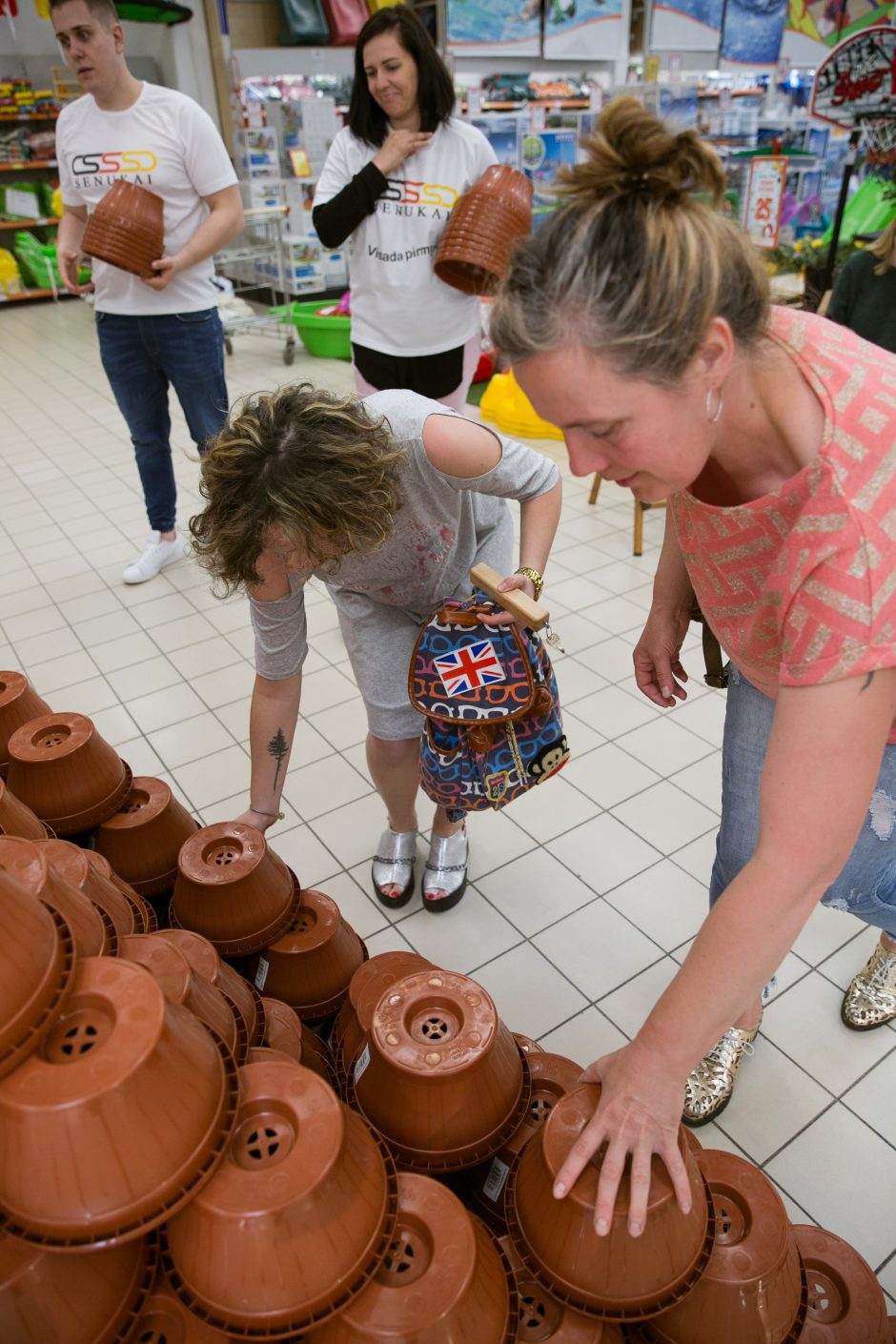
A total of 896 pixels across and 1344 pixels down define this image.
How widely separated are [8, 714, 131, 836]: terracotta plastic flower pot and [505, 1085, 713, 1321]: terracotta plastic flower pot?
91cm

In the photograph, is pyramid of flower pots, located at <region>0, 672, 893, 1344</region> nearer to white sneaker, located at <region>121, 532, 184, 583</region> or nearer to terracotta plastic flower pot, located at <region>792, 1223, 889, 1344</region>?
terracotta plastic flower pot, located at <region>792, 1223, 889, 1344</region>

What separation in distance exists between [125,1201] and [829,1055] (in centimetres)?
149

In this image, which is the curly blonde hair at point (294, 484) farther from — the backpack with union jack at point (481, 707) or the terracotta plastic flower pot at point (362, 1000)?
the terracotta plastic flower pot at point (362, 1000)

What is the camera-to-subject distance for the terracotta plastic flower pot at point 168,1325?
0.77m

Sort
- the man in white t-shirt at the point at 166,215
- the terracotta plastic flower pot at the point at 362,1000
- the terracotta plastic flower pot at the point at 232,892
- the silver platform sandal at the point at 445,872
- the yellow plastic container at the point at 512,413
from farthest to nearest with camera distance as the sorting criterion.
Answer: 1. the yellow plastic container at the point at 512,413
2. the man in white t-shirt at the point at 166,215
3. the silver platform sandal at the point at 445,872
4. the terracotta plastic flower pot at the point at 232,892
5. the terracotta plastic flower pot at the point at 362,1000

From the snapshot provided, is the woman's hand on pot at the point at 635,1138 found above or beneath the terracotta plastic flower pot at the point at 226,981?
above

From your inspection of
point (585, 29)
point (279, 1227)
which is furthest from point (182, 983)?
point (585, 29)

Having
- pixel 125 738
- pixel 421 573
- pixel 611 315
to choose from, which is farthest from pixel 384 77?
Result: pixel 611 315

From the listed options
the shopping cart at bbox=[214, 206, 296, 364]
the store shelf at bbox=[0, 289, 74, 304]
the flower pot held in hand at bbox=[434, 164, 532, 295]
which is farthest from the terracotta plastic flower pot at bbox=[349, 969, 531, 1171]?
the store shelf at bbox=[0, 289, 74, 304]

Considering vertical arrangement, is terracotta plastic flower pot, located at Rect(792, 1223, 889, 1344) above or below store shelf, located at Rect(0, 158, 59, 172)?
below

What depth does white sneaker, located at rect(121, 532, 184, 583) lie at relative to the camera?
357 cm

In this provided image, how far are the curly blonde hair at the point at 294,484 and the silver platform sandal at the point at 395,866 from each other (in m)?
0.96

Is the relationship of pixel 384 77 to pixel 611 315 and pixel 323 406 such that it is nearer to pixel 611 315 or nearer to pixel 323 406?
pixel 323 406

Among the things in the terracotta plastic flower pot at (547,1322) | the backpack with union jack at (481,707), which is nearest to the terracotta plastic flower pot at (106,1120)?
the terracotta plastic flower pot at (547,1322)
